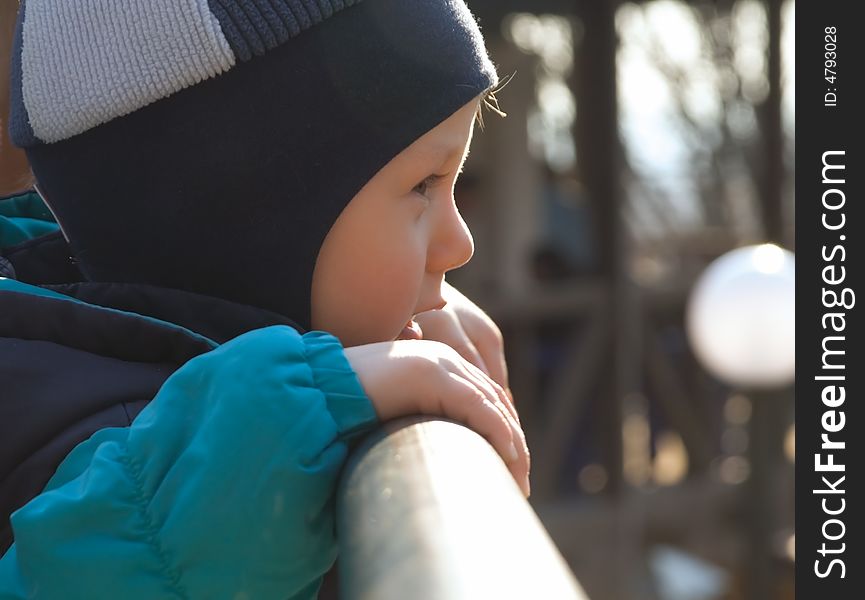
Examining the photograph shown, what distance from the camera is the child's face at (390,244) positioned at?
1.07 meters

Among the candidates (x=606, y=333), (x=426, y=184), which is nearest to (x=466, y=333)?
(x=426, y=184)

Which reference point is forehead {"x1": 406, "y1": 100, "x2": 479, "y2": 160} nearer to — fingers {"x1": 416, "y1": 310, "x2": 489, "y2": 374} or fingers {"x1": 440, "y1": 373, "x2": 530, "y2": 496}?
fingers {"x1": 416, "y1": 310, "x2": 489, "y2": 374}

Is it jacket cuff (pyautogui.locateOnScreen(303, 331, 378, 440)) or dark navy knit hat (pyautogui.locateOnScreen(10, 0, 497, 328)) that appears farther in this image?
dark navy knit hat (pyautogui.locateOnScreen(10, 0, 497, 328))

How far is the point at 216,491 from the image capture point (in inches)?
27.2

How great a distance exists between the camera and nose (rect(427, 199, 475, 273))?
1109mm

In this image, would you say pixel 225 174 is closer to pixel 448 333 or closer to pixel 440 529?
pixel 448 333

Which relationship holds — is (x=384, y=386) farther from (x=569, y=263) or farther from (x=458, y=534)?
(x=569, y=263)

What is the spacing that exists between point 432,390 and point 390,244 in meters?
0.39

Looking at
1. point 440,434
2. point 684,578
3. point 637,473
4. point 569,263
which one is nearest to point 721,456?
point 637,473

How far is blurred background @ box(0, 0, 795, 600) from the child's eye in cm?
349

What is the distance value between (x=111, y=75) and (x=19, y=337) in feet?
0.90

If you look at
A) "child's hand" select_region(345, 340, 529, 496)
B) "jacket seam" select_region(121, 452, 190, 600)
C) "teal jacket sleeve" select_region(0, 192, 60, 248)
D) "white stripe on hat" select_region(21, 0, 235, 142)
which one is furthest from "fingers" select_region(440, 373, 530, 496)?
"teal jacket sleeve" select_region(0, 192, 60, 248)

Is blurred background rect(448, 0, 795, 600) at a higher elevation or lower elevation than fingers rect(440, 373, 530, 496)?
lower

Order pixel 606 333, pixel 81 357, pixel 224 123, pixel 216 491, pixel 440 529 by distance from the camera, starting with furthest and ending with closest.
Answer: pixel 606 333, pixel 224 123, pixel 81 357, pixel 216 491, pixel 440 529
